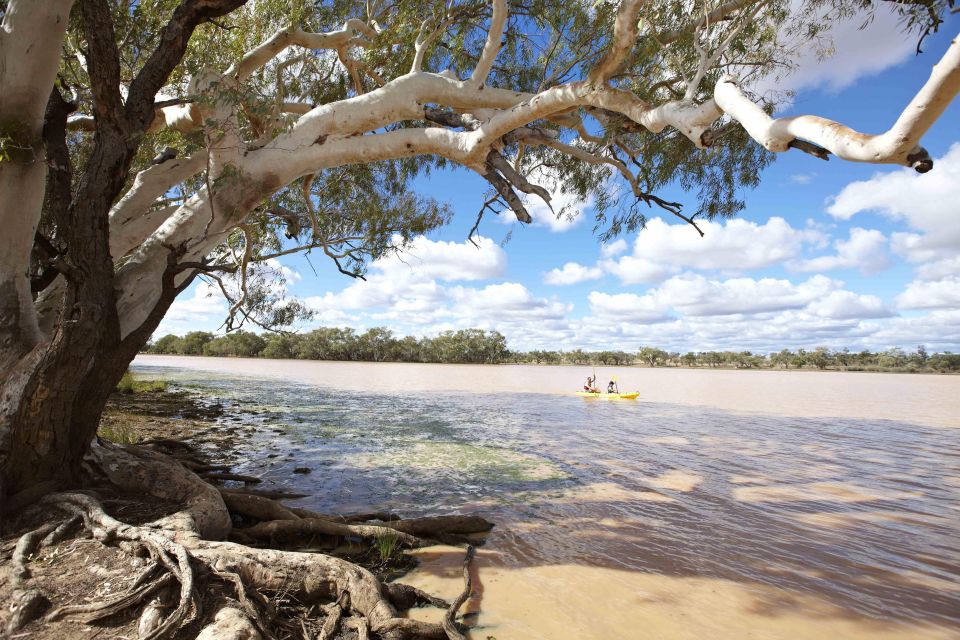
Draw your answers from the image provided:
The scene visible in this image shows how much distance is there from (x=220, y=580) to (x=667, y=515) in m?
3.92

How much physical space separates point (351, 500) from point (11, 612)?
292 centimetres

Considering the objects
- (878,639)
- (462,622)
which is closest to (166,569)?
(462,622)

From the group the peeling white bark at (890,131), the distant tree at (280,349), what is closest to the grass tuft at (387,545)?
the peeling white bark at (890,131)

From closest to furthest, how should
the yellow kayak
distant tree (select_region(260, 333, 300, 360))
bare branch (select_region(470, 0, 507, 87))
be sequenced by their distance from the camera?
bare branch (select_region(470, 0, 507, 87)) → the yellow kayak → distant tree (select_region(260, 333, 300, 360))

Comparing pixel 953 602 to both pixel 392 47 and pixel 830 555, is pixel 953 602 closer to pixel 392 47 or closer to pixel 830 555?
pixel 830 555

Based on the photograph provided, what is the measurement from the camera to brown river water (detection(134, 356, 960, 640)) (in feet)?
9.44

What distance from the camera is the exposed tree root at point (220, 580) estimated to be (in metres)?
2.01

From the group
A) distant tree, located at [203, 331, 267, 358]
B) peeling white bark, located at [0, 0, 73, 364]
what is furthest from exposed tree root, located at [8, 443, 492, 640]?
distant tree, located at [203, 331, 267, 358]

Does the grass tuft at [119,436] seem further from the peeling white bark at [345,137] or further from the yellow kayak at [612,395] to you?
the yellow kayak at [612,395]

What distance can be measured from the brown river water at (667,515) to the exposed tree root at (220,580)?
44 cm

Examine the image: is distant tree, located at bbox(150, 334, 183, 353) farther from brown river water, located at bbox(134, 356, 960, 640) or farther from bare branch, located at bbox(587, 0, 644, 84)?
bare branch, located at bbox(587, 0, 644, 84)

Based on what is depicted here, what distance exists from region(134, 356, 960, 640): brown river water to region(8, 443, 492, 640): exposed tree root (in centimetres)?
44

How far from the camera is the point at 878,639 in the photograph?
270 centimetres

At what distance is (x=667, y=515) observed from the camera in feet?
15.3
